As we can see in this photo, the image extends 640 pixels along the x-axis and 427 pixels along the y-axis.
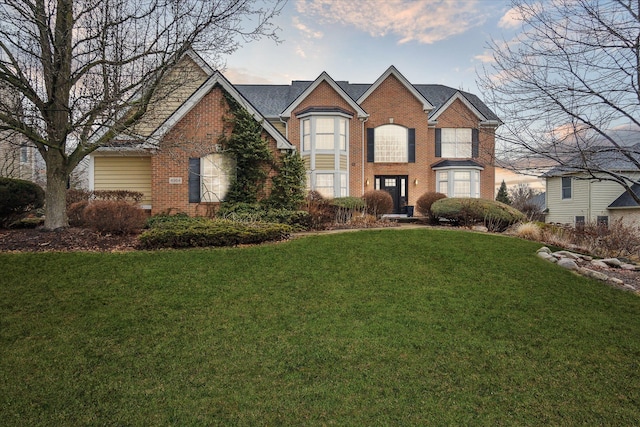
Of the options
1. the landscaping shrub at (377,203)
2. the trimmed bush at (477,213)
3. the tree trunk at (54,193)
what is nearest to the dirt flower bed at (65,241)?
the tree trunk at (54,193)

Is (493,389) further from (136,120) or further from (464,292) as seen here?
(136,120)

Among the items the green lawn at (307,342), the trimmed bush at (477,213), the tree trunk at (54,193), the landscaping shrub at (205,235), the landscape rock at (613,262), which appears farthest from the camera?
the trimmed bush at (477,213)

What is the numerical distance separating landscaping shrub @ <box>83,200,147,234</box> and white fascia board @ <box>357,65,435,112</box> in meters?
15.6

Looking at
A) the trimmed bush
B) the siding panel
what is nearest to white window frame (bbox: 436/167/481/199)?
the trimmed bush

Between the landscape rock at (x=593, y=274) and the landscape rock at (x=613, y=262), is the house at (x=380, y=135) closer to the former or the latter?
the landscape rock at (x=613, y=262)

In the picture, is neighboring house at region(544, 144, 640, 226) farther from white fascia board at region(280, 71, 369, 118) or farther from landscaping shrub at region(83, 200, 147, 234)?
landscaping shrub at region(83, 200, 147, 234)

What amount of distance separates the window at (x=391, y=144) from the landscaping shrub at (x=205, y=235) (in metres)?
13.5

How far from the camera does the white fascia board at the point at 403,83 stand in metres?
22.3

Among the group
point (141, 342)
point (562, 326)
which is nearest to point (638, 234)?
point (562, 326)

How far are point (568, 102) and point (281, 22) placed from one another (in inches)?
292

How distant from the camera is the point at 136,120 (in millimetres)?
10062

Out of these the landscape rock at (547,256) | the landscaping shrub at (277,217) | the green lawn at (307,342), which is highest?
the landscaping shrub at (277,217)

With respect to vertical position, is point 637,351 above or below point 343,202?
below

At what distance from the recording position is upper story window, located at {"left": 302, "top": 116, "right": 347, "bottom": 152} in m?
20.7
